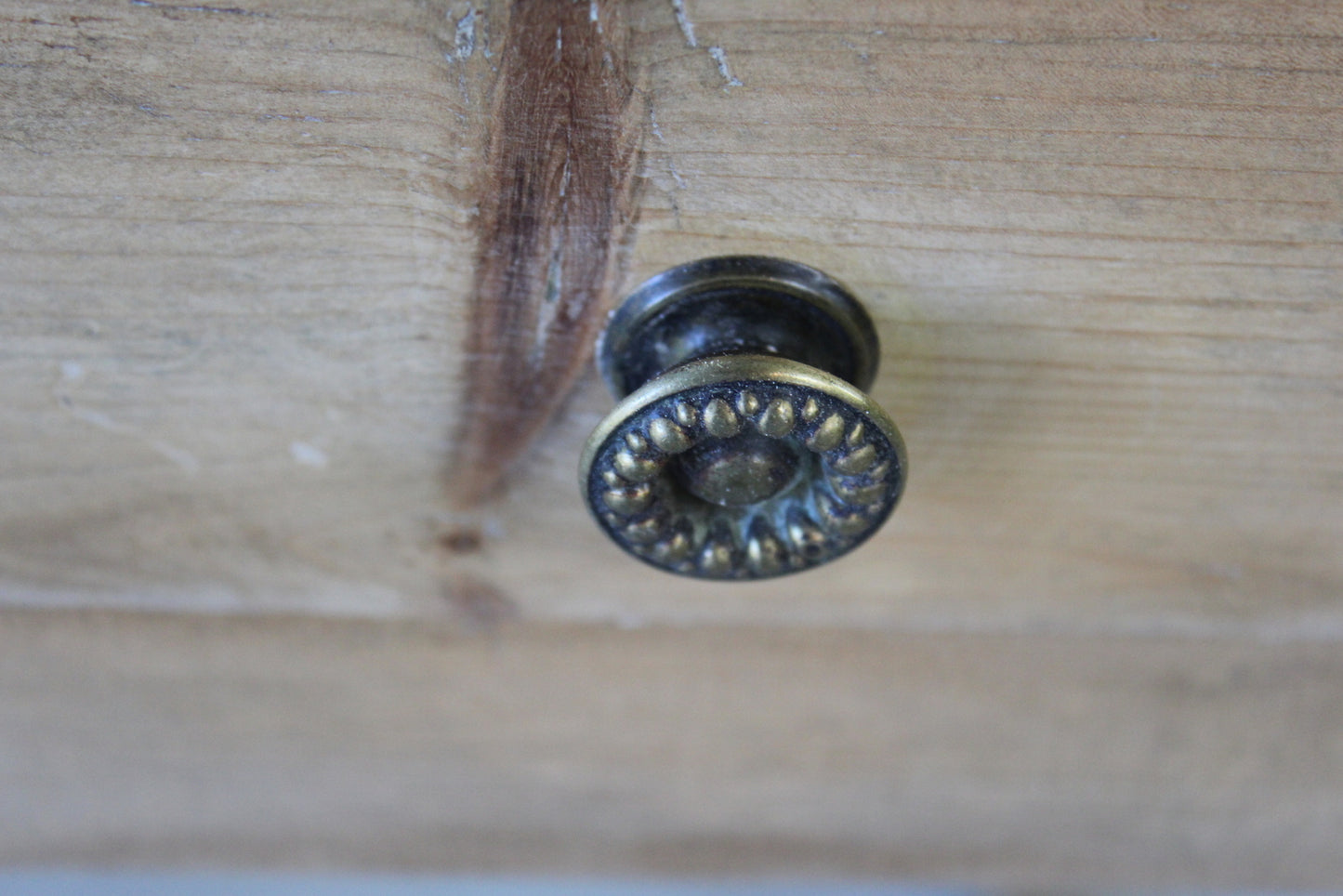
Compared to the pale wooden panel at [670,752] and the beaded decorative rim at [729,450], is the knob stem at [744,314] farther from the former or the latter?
the pale wooden panel at [670,752]

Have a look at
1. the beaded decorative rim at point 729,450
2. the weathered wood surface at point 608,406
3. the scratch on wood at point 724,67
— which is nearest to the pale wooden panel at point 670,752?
the weathered wood surface at point 608,406

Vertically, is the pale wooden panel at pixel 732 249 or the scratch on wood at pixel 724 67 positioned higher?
the scratch on wood at pixel 724 67

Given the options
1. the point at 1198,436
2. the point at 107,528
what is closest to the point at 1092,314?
the point at 1198,436

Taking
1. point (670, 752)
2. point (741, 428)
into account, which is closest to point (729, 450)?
point (741, 428)

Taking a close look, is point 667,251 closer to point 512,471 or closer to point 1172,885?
point 512,471

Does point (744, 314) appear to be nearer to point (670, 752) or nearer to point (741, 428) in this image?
point (741, 428)

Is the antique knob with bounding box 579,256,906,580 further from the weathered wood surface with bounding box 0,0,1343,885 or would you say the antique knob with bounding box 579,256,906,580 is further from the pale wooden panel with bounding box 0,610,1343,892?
the pale wooden panel with bounding box 0,610,1343,892

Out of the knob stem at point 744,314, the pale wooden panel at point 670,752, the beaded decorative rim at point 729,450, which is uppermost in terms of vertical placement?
the knob stem at point 744,314
